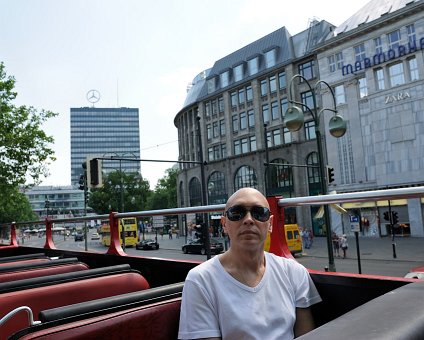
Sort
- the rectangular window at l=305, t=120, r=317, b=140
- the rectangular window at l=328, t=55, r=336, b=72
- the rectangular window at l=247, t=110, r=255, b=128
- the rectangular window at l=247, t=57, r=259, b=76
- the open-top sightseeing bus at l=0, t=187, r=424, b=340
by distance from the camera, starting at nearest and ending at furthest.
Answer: the open-top sightseeing bus at l=0, t=187, r=424, b=340 < the rectangular window at l=328, t=55, r=336, b=72 < the rectangular window at l=305, t=120, r=317, b=140 < the rectangular window at l=247, t=110, r=255, b=128 < the rectangular window at l=247, t=57, r=259, b=76

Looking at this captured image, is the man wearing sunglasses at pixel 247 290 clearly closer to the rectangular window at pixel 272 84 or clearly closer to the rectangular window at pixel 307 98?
the rectangular window at pixel 307 98

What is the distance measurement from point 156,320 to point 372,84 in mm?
35999

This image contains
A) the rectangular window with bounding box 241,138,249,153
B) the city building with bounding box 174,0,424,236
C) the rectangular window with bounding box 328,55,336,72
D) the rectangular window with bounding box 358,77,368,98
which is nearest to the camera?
the city building with bounding box 174,0,424,236

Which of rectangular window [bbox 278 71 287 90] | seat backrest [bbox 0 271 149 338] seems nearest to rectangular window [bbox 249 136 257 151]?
rectangular window [bbox 278 71 287 90]

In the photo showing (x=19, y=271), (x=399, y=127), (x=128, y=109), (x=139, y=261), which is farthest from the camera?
(x=128, y=109)

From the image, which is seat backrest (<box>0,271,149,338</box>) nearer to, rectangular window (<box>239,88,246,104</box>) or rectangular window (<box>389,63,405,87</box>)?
rectangular window (<box>389,63,405,87</box>)

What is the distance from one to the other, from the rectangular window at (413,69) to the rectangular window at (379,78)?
2.19 metres

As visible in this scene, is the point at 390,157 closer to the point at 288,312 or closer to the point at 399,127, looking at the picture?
the point at 399,127

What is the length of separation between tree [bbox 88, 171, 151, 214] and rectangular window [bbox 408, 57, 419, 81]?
4812 centimetres

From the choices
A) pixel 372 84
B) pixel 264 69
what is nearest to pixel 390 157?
pixel 372 84

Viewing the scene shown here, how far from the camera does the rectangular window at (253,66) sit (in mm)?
47312

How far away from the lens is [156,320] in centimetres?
203

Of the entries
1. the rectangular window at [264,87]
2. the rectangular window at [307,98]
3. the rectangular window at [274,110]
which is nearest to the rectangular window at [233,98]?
the rectangular window at [264,87]

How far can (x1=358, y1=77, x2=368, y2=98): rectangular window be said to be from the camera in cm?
3500
